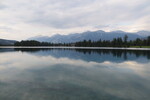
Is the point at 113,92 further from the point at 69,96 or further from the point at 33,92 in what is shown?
the point at 33,92

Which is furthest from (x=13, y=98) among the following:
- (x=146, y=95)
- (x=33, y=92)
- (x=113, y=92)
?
(x=146, y=95)

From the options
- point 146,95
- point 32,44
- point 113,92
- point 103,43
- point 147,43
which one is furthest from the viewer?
point 32,44

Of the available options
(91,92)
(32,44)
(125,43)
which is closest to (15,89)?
(91,92)

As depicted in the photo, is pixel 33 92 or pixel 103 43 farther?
pixel 103 43

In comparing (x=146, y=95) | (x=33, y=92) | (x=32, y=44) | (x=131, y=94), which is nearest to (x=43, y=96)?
(x=33, y=92)

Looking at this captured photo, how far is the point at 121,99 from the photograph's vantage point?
736 centimetres

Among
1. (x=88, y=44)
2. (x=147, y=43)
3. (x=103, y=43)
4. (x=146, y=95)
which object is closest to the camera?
(x=146, y=95)

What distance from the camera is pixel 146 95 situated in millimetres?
7953

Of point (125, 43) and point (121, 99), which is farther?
point (125, 43)

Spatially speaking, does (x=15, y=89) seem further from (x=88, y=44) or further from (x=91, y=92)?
(x=88, y=44)

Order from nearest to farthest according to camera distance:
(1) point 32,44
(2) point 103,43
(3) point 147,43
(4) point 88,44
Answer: (3) point 147,43
(2) point 103,43
(4) point 88,44
(1) point 32,44

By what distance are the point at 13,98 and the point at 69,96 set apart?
3894 mm

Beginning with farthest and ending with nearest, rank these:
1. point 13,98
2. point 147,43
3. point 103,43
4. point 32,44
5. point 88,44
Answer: point 32,44 < point 88,44 < point 103,43 < point 147,43 < point 13,98

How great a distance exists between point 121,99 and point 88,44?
12987 centimetres
